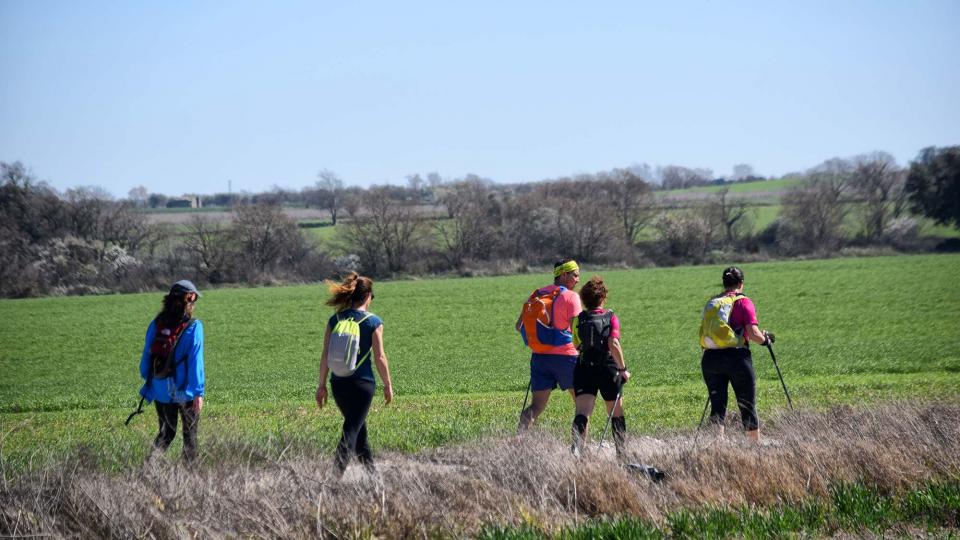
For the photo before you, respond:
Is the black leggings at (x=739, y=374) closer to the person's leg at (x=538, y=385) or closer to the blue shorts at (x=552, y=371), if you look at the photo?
the blue shorts at (x=552, y=371)

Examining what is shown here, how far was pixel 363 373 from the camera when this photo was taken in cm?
772

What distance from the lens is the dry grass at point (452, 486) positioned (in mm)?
6402

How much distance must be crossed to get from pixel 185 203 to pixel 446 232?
4288cm

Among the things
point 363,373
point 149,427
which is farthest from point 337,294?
point 149,427

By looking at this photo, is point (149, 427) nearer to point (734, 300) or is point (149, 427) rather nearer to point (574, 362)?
point (574, 362)

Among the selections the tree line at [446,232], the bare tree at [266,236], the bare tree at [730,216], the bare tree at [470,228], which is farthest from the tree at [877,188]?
the bare tree at [266,236]

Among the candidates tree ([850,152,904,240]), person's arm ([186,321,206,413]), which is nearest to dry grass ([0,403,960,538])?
person's arm ([186,321,206,413])

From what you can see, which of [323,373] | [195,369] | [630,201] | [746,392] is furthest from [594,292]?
[630,201]

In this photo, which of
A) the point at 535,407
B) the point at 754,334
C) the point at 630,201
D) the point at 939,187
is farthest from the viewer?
the point at 630,201

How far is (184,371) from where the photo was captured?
25.5 ft

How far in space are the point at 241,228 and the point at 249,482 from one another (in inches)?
2101

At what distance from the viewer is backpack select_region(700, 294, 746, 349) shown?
28.3 feet

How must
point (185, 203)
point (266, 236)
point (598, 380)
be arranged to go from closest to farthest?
1. point (598, 380)
2. point (266, 236)
3. point (185, 203)

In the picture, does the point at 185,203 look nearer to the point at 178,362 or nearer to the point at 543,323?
the point at 178,362
